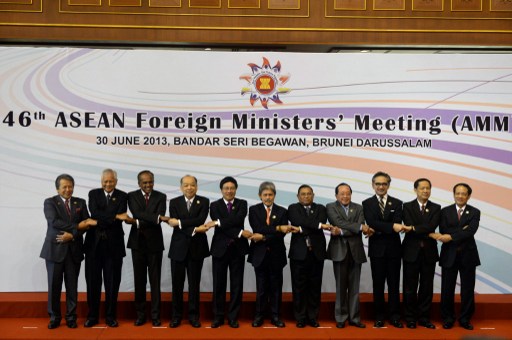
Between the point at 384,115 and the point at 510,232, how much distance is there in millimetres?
1696

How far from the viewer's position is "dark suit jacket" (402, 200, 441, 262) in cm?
579

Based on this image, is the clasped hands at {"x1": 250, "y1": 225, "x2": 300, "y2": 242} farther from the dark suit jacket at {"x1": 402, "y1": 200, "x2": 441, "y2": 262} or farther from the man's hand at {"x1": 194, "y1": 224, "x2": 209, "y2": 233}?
the dark suit jacket at {"x1": 402, "y1": 200, "x2": 441, "y2": 262}

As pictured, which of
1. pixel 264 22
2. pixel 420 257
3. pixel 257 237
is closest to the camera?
pixel 257 237

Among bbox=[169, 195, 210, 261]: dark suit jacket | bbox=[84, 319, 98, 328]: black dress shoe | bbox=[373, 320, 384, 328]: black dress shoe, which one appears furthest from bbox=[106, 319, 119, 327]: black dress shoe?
bbox=[373, 320, 384, 328]: black dress shoe

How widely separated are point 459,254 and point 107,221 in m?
3.01

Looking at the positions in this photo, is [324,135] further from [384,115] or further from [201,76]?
[201,76]

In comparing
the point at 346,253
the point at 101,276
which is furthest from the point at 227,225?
the point at 101,276

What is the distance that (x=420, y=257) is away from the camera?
5.82 meters

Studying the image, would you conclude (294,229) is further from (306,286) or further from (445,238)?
(445,238)

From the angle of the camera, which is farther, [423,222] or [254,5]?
[254,5]

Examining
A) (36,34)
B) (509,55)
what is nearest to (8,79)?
(36,34)

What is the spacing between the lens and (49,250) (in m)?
5.64

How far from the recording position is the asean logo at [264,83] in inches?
261

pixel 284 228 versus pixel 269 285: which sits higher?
pixel 284 228
